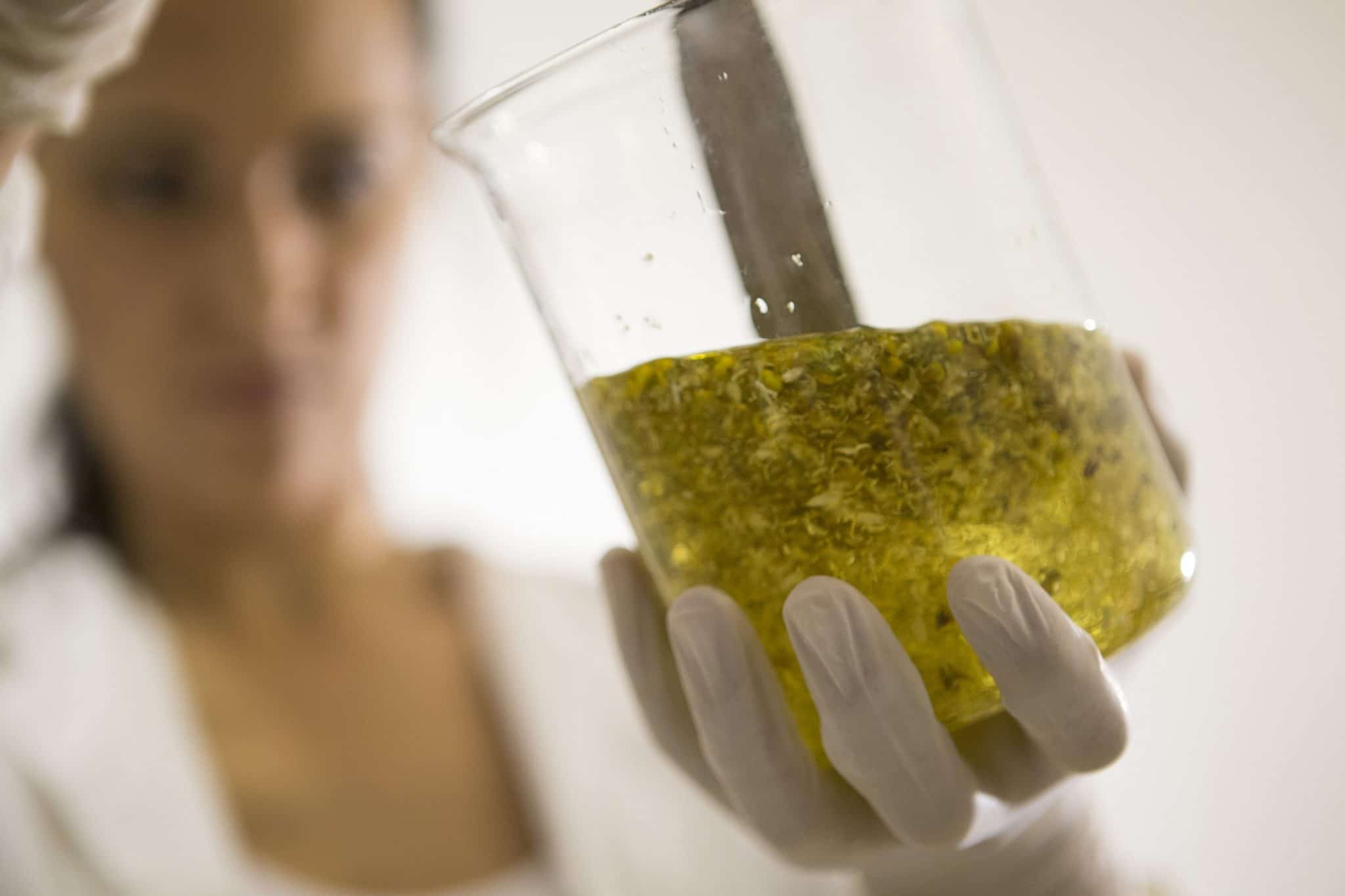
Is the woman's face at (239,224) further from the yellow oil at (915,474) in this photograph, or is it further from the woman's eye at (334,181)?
the yellow oil at (915,474)

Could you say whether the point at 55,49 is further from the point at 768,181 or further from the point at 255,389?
the point at 255,389

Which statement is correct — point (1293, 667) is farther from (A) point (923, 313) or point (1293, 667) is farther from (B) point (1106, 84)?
(A) point (923, 313)

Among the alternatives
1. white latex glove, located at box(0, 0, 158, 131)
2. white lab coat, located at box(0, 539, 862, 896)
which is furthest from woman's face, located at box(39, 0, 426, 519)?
white latex glove, located at box(0, 0, 158, 131)

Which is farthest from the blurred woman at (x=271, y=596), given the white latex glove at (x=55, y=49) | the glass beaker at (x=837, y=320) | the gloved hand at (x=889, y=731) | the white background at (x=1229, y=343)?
the glass beaker at (x=837, y=320)

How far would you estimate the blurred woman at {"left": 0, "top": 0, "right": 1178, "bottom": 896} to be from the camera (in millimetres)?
1086

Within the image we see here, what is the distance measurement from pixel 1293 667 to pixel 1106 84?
0.64 metres

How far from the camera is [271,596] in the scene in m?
1.44

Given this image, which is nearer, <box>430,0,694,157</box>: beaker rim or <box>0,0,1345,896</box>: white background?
<box>430,0,694,157</box>: beaker rim

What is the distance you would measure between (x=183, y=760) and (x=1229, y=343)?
4.09 ft

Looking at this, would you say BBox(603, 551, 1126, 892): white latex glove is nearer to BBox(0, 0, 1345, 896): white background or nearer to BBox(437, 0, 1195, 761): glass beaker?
BBox(437, 0, 1195, 761): glass beaker

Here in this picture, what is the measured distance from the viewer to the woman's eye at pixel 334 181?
1.15 m

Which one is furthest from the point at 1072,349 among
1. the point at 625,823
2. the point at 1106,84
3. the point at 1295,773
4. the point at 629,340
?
the point at 625,823

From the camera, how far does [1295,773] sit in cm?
109

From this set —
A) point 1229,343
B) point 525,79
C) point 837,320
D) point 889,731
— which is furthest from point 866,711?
point 1229,343
